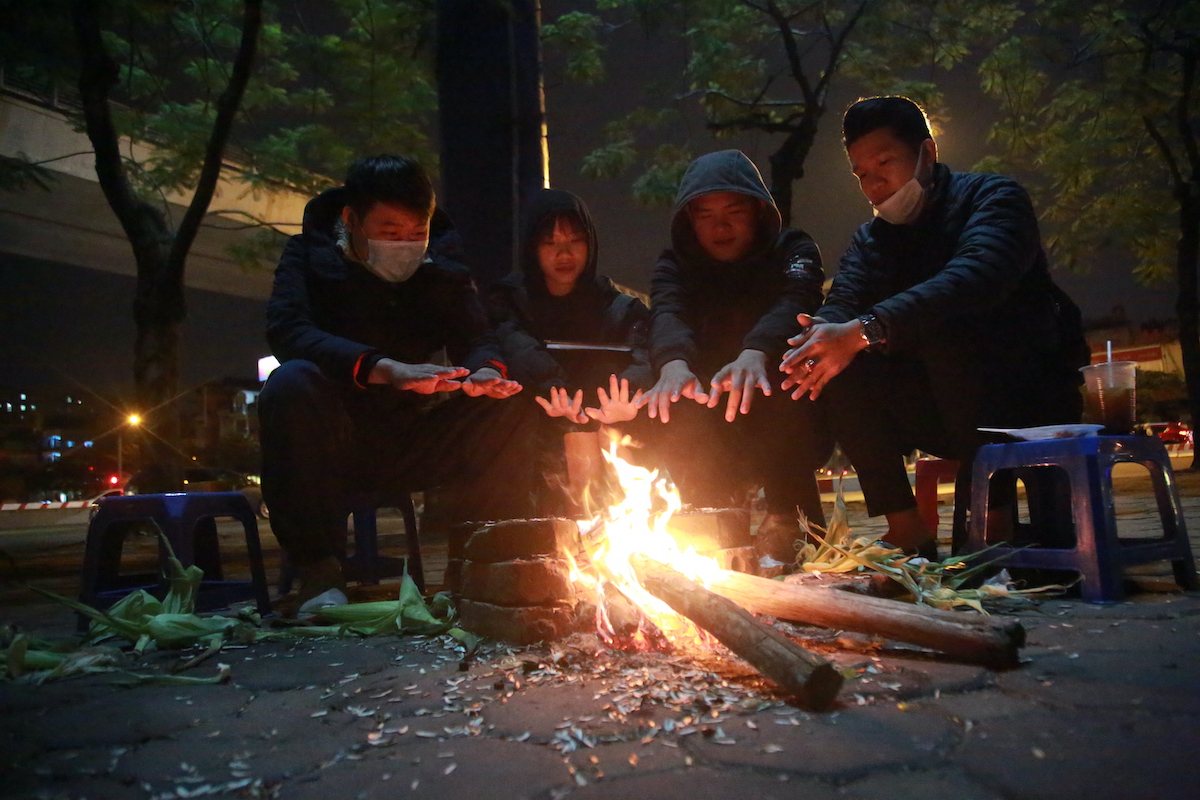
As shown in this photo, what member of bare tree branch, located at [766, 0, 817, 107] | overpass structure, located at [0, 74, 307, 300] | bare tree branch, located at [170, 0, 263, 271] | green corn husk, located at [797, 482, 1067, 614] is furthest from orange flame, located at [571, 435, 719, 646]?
bare tree branch, located at [766, 0, 817, 107]

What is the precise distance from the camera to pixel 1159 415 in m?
28.7

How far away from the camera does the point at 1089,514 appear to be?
263 cm

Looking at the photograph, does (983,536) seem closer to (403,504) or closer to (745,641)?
(745,641)

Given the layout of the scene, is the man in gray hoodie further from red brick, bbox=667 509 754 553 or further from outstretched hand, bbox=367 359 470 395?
outstretched hand, bbox=367 359 470 395

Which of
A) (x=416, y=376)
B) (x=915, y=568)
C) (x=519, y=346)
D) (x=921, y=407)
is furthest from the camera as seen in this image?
(x=519, y=346)

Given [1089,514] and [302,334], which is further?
[302,334]

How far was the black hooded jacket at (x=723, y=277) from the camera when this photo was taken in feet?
12.5

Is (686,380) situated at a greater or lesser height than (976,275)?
lesser

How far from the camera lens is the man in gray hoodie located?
3432mm

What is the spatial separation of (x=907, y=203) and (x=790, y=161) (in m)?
8.66

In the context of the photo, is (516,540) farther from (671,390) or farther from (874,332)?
(874,332)

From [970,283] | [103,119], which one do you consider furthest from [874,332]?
[103,119]

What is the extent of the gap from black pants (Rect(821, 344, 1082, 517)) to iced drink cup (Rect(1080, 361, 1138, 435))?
0.69ft

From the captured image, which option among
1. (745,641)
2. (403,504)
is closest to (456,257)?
(403,504)
